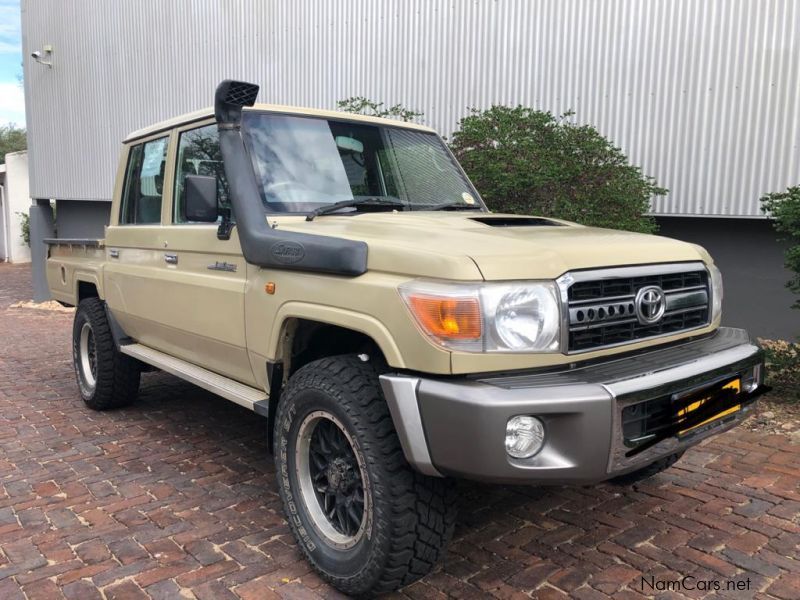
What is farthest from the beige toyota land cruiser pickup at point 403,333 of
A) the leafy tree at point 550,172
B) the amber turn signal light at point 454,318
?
the leafy tree at point 550,172

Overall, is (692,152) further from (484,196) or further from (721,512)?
(721,512)

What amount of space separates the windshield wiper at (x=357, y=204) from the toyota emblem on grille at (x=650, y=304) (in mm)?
1465

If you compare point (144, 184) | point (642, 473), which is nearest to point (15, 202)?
point (144, 184)

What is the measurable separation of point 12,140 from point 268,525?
5387 centimetres

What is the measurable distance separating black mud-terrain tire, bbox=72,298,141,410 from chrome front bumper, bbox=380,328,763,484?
11.4ft

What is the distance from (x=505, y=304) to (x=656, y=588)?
1429 millimetres

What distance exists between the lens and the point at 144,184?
4633 mm

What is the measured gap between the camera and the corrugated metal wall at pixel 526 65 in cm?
722

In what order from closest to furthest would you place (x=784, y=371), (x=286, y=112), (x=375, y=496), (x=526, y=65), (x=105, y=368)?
(x=375, y=496), (x=286, y=112), (x=105, y=368), (x=784, y=371), (x=526, y=65)

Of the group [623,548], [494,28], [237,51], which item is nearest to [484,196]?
[494,28]

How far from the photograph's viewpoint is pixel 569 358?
8.02 ft

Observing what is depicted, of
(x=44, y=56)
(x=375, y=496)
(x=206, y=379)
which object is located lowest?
(x=375, y=496)

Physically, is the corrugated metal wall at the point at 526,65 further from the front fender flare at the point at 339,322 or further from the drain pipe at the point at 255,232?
the front fender flare at the point at 339,322

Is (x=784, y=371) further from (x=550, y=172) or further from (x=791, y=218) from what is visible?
(x=550, y=172)
